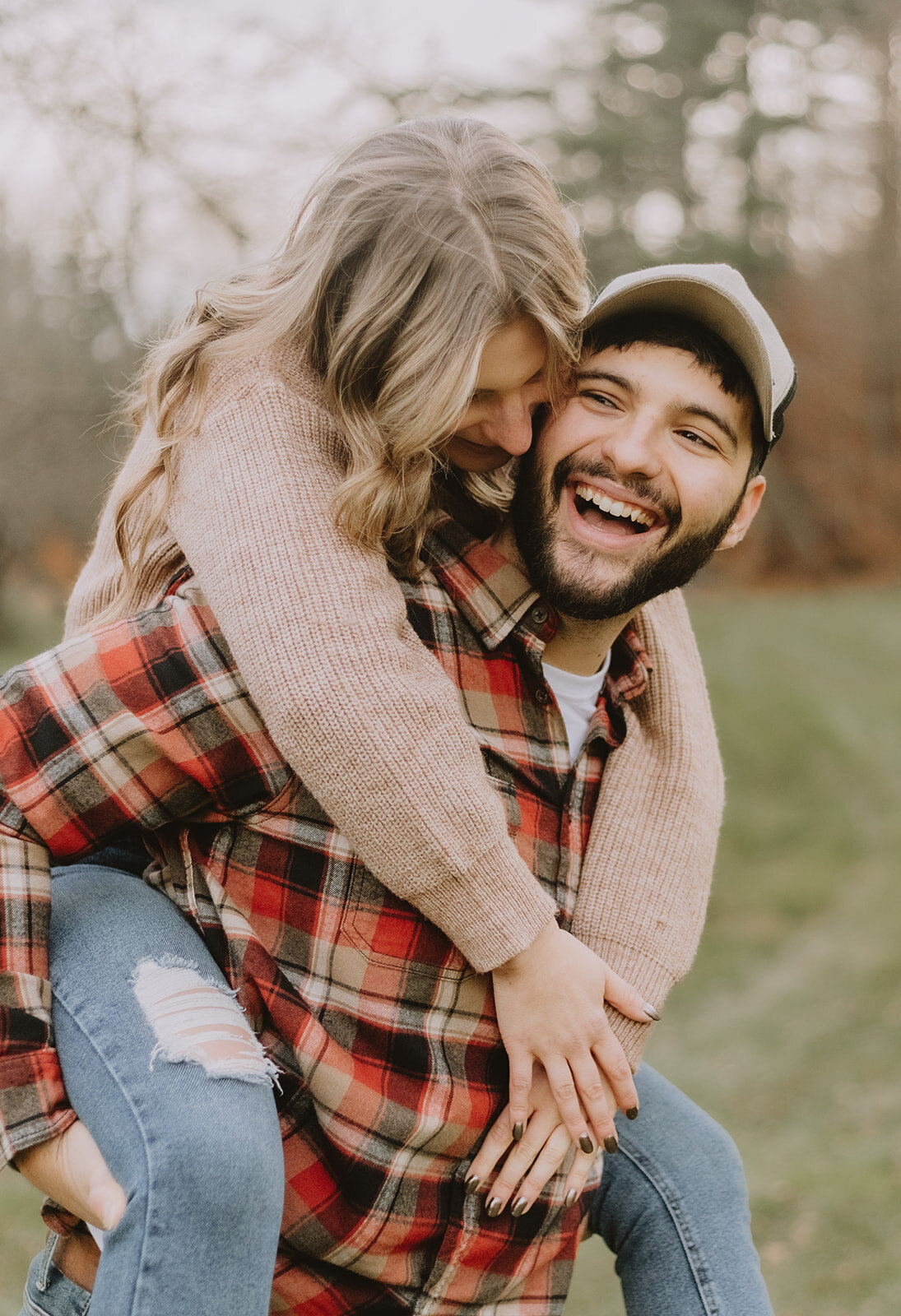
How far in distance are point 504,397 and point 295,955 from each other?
0.94m

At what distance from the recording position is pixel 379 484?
1.76 metres

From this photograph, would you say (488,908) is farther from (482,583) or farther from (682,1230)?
(682,1230)

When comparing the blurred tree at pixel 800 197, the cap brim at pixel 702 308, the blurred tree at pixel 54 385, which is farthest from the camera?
the blurred tree at pixel 800 197

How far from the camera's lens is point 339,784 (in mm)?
1574

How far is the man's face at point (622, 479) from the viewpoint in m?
2.10

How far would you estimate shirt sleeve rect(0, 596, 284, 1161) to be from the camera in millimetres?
1574

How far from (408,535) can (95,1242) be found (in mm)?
1126

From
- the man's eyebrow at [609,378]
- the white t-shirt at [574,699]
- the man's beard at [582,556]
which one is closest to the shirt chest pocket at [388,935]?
the white t-shirt at [574,699]

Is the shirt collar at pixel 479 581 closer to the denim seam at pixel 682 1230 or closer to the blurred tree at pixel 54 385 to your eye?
the denim seam at pixel 682 1230

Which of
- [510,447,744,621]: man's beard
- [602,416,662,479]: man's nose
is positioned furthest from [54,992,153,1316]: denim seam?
[602,416,662,479]: man's nose

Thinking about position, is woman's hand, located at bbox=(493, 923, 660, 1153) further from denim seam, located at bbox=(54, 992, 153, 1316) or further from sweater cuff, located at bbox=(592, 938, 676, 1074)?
denim seam, located at bbox=(54, 992, 153, 1316)

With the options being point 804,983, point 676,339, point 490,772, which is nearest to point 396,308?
point 676,339

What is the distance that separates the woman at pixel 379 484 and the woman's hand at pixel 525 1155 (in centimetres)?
3

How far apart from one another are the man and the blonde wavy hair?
0.19m
